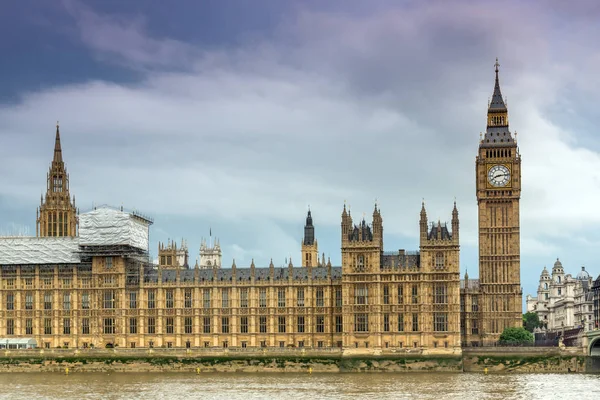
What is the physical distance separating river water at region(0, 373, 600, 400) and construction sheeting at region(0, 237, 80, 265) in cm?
2545

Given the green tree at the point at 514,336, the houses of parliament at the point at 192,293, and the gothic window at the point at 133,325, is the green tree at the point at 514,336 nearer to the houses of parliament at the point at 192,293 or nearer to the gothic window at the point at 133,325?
the houses of parliament at the point at 192,293

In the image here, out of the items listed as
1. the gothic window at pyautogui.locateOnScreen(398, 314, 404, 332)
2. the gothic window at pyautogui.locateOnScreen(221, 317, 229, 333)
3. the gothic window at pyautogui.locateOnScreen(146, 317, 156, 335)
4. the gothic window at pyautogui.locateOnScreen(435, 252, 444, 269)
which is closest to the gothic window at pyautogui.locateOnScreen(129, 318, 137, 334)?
the gothic window at pyautogui.locateOnScreen(146, 317, 156, 335)

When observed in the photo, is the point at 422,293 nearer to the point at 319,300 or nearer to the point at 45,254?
the point at 319,300

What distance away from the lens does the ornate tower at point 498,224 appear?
19062 cm

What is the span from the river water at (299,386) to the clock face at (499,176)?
42.6m

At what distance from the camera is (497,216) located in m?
195

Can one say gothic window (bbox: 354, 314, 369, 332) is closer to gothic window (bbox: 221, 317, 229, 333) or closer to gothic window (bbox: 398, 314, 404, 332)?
gothic window (bbox: 398, 314, 404, 332)

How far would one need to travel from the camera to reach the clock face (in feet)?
641

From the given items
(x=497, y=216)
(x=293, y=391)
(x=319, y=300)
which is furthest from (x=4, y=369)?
(x=497, y=216)

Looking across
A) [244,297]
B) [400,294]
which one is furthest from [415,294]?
[244,297]

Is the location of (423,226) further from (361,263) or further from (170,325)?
(170,325)

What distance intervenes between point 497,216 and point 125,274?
58662mm

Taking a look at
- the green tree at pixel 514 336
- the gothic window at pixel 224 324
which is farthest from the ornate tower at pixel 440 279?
the gothic window at pixel 224 324

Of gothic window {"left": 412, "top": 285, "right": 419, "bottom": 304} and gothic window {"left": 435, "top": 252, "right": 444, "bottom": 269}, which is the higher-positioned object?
gothic window {"left": 435, "top": 252, "right": 444, "bottom": 269}
